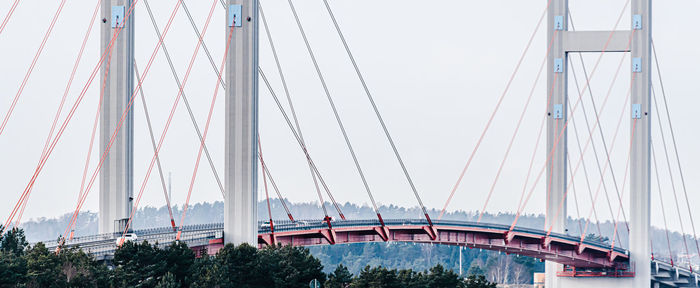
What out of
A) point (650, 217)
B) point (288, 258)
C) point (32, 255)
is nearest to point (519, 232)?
point (650, 217)

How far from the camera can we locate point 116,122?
6594 cm

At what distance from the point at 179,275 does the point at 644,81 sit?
51362mm

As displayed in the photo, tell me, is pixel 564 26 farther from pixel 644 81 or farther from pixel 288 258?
pixel 288 258

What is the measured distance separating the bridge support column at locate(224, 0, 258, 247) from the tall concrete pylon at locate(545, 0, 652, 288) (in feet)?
131

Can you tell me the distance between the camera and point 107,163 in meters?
66.1

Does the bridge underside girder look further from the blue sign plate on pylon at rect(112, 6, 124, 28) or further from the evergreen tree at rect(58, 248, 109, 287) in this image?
the evergreen tree at rect(58, 248, 109, 287)

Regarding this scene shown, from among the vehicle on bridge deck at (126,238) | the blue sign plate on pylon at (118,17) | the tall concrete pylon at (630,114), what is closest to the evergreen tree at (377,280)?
the vehicle on bridge deck at (126,238)

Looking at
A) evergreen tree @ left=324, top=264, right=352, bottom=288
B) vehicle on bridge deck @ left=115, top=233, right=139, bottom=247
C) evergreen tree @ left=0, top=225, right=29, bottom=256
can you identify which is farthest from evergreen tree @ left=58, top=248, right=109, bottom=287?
evergreen tree @ left=324, top=264, right=352, bottom=288

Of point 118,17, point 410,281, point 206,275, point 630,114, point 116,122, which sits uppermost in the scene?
point 118,17

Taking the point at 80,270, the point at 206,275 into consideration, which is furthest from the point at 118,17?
the point at 80,270

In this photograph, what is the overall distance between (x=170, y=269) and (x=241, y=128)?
10217 millimetres

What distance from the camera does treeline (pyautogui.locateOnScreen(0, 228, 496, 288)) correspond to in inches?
1922

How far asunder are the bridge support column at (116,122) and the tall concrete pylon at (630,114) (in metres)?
41.1

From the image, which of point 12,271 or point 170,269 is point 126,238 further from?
point 12,271
